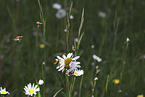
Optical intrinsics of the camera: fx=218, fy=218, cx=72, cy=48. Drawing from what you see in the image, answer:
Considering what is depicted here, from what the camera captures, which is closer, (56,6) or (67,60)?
(67,60)

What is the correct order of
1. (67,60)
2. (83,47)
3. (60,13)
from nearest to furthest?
1. (67,60)
2. (83,47)
3. (60,13)

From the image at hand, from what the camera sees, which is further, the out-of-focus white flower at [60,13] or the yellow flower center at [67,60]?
the out-of-focus white flower at [60,13]

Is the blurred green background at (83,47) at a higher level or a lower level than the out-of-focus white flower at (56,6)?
lower

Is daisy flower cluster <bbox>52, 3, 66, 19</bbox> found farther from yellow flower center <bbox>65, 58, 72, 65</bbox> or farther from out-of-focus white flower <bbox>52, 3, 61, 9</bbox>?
yellow flower center <bbox>65, 58, 72, 65</bbox>

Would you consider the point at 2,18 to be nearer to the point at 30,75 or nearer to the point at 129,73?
the point at 30,75

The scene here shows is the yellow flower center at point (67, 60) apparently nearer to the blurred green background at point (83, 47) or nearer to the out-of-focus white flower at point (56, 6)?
the blurred green background at point (83, 47)

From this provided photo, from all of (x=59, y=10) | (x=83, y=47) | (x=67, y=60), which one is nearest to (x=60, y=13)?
(x=59, y=10)

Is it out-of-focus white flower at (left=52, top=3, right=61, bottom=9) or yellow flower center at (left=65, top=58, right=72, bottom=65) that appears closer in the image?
yellow flower center at (left=65, top=58, right=72, bottom=65)

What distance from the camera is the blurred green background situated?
152cm

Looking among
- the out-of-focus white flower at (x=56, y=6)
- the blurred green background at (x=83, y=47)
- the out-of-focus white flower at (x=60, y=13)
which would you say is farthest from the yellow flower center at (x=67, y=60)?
the out-of-focus white flower at (x=56, y=6)

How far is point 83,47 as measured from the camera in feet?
6.72

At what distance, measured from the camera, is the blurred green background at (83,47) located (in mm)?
1521

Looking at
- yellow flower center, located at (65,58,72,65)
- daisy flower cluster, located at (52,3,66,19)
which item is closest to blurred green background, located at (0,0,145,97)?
daisy flower cluster, located at (52,3,66,19)

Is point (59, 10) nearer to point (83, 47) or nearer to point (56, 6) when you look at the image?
point (56, 6)
